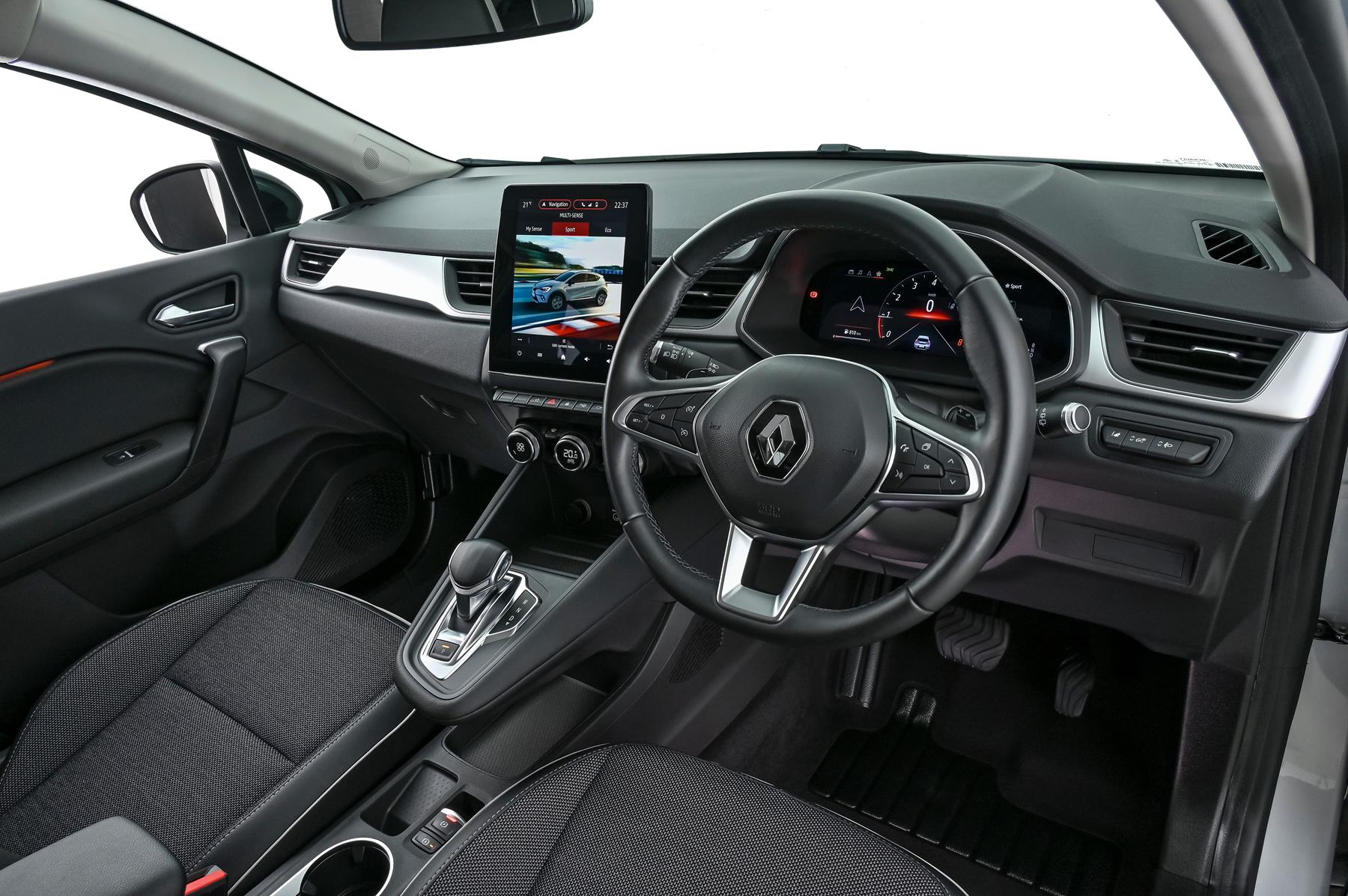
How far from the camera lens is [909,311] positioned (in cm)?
134

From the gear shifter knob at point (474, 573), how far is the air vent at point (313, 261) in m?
0.88

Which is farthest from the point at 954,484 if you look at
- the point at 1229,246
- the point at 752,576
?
the point at 1229,246

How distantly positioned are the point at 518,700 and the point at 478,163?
151cm

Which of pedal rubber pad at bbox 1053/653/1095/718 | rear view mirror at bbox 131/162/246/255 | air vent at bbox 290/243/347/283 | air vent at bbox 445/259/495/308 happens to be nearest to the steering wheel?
air vent at bbox 445/259/495/308

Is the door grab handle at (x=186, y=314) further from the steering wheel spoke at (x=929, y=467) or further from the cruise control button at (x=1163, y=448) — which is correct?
the cruise control button at (x=1163, y=448)

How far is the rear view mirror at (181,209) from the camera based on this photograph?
1979 millimetres

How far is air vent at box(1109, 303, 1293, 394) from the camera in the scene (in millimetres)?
1130

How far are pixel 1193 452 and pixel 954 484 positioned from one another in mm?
349

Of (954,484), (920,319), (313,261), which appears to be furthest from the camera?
(313,261)

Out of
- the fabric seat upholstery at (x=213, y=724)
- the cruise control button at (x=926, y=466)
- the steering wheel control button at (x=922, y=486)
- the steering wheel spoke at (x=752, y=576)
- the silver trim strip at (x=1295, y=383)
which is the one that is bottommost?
the fabric seat upholstery at (x=213, y=724)

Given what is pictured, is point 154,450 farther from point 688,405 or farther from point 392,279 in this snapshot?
point 688,405

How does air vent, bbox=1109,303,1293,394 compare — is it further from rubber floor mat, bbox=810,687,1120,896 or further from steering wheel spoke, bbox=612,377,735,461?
rubber floor mat, bbox=810,687,1120,896

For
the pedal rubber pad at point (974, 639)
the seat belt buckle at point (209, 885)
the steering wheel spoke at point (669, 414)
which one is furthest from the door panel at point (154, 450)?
the pedal rubber pad at point (974, 639)

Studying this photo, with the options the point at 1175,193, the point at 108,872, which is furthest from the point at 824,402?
the point at 108,872
